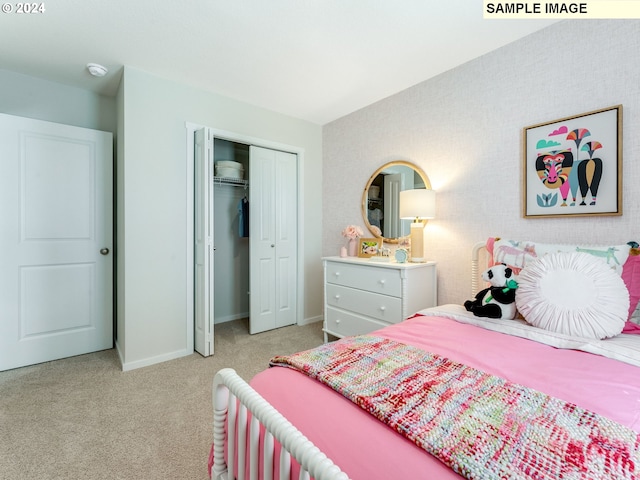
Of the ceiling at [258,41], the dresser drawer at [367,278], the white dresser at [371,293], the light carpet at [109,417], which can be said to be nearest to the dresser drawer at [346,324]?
the white dresser at [371,293]

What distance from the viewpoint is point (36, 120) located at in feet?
8.34

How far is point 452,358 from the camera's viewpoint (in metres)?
1.15

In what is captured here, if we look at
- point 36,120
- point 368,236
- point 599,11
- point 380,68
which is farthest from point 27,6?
point 599,11

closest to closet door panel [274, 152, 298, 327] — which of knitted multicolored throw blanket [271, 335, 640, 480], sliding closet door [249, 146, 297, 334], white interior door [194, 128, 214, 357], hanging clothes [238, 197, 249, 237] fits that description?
sliding closet door [249, 146, 297, 334]

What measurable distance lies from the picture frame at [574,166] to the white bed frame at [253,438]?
207cm

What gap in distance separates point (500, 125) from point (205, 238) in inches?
96.5

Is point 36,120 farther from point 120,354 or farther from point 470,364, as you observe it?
point 470,364

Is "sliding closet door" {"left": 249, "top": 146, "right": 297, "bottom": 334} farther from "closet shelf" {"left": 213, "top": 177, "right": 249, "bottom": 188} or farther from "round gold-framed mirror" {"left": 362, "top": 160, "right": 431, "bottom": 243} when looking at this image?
"round gold-framed mirror" {"left": 362, "top": 160, "right": 431, "bottom": 243}

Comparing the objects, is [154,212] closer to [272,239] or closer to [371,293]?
[272,239]

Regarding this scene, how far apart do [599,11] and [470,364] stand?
214cm

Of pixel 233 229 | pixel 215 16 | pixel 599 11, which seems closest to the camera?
pixel 599 11

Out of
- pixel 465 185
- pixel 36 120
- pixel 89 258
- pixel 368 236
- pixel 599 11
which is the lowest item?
pixel 89 258

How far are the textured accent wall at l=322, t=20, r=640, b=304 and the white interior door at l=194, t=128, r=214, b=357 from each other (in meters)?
1.56

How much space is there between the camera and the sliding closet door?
3.28m
